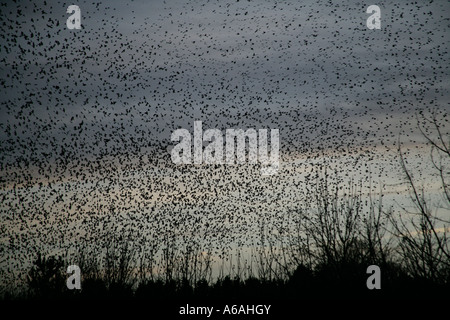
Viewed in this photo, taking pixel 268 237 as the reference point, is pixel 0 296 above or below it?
below

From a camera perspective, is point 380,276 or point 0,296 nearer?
point 380,276

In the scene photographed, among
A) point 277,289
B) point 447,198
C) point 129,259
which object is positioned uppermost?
point 447,198

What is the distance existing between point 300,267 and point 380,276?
9.74m

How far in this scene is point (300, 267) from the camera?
97.9 ft

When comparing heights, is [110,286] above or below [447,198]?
below

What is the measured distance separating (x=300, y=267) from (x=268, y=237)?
327cm

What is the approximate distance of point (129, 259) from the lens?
103 ft
